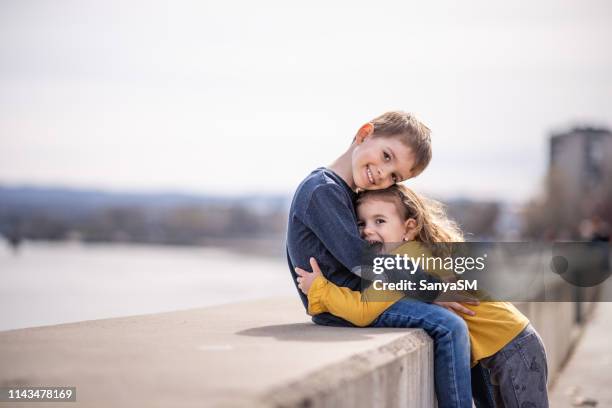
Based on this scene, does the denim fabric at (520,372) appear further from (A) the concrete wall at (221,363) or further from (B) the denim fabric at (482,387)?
(A) the concrete wall at (221,363)

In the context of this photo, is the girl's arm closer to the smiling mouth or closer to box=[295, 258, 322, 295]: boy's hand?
box=[295, 258, 322, 295]: boy's hand

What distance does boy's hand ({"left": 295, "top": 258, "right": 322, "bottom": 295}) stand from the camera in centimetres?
425

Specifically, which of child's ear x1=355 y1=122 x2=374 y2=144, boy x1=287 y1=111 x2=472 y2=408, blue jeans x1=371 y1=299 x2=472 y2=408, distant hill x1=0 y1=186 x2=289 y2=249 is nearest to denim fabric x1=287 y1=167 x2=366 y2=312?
boy x1=287 y1=111 x2=472 y2=408

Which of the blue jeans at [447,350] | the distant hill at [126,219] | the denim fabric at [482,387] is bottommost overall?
the distant hill at [126,219]

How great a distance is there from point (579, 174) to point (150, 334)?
308 feet

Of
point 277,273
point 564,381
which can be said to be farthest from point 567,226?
point 564,381

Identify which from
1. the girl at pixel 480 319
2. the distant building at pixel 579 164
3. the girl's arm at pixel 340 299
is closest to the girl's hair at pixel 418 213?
the girl at pixel 480 319

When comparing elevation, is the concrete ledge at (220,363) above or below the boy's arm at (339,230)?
below

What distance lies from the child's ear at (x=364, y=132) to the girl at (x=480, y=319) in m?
0.30

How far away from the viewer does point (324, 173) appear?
432 cm

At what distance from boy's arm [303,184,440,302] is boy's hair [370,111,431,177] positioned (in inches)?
16.1

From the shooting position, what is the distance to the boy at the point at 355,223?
155 inches

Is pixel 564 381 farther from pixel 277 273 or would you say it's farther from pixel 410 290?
pixel 277 273

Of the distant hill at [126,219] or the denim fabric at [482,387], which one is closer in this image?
the denim fabric at [482,387]
